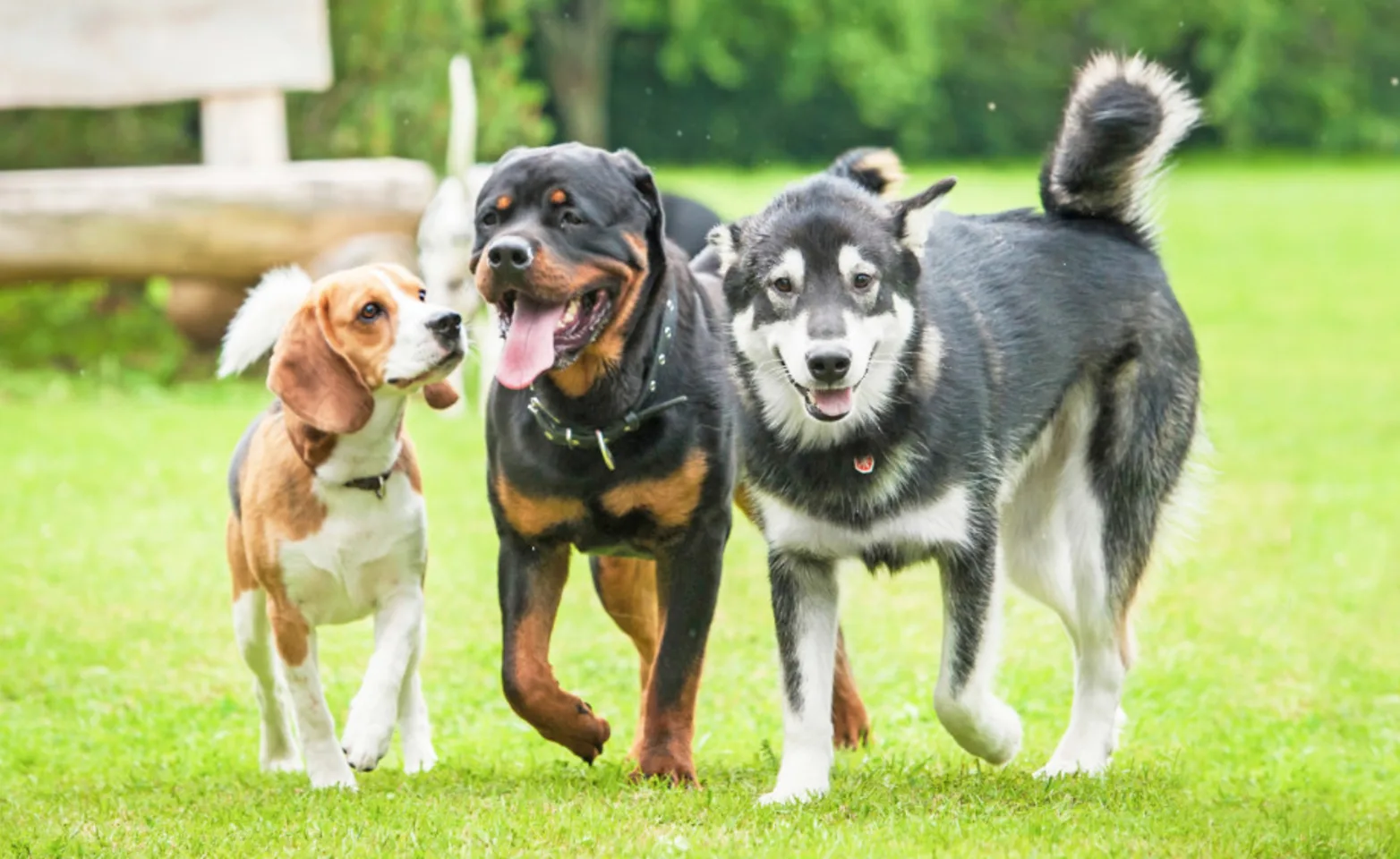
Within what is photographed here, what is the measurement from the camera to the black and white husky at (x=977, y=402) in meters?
5.38

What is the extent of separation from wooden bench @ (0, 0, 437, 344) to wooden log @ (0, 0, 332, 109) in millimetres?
11

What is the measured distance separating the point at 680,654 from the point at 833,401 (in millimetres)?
1018

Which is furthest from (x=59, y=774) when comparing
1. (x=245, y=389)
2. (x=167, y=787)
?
(x=245, y=389)

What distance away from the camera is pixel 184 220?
15.3 m

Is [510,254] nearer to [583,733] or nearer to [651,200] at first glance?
[651,200]

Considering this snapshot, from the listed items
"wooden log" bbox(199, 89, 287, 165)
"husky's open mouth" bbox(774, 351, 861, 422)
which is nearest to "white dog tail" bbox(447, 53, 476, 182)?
"wooden log" bbox(199, 89, 287, 165)

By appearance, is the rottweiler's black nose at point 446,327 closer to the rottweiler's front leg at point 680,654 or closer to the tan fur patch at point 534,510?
the tan fur patch at point 534,510

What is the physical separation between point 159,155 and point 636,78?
22.6 m

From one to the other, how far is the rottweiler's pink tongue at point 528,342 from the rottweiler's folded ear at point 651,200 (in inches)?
15.5

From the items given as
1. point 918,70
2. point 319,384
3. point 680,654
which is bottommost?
point 918,70

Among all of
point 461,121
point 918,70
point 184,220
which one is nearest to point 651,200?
point 461,121

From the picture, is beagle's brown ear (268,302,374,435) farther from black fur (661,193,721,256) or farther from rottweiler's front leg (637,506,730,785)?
black fur (661,193,721,256)

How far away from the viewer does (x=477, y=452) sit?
13.6m

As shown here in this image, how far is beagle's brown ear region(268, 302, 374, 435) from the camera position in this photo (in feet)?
18.5
